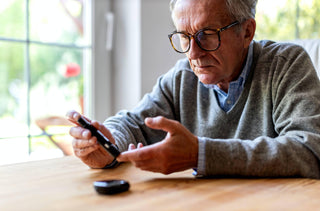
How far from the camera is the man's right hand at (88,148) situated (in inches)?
41.6

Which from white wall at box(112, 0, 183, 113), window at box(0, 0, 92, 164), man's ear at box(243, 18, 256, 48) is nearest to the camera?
man's ear at box(243, 18, 256, 48)

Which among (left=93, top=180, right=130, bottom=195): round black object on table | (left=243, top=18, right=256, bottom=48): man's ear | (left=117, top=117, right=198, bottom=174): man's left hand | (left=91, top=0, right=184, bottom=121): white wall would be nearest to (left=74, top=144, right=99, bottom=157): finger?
(left=117, top=117, right=198, bottom=174): man's left hand

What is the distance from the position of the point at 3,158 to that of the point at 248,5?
1.47 meters

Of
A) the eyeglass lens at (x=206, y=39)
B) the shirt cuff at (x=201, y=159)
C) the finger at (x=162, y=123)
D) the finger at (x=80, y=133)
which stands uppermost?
the eyeglass lens at (x=206, y=39)

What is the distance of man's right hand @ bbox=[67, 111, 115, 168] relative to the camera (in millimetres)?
1056

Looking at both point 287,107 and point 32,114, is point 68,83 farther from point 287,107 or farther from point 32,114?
point 287,107

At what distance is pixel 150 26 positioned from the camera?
225cm

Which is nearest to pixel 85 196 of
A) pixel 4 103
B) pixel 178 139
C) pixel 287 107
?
pixel 178 139

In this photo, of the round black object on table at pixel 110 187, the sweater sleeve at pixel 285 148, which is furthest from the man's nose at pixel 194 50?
the round black object on table at pixel 110 187

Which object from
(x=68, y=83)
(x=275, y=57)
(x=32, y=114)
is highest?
(x=275, y=57)

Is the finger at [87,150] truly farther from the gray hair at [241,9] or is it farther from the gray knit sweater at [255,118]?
the gray hair at [241,9]

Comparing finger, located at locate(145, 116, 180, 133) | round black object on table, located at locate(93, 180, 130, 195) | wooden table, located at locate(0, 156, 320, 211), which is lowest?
wooden table, located at locate(0, 156, 320, 211)

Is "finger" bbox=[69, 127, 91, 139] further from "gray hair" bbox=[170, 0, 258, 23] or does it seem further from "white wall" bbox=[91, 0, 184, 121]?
"white wall" bbox=[91, 0, 184, 121]

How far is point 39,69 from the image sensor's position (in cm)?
209
